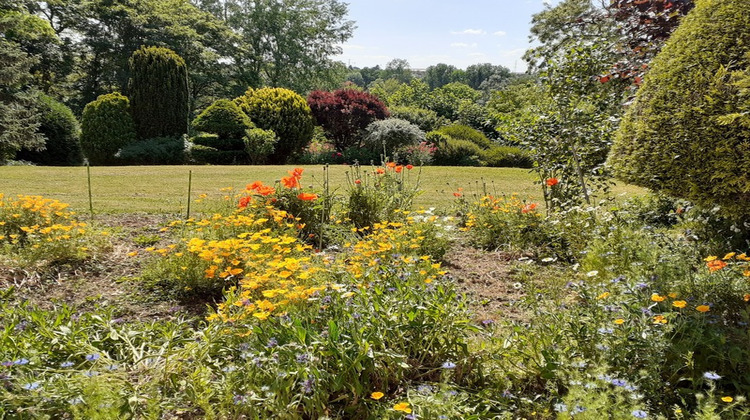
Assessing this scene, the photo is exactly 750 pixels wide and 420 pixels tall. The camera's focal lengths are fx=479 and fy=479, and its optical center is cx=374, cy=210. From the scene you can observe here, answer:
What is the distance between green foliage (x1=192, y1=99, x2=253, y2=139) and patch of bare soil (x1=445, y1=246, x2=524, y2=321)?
10.9m

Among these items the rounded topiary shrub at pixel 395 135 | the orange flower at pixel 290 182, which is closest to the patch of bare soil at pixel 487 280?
the orange flower at pixel 290 182

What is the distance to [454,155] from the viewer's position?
14.8 meters

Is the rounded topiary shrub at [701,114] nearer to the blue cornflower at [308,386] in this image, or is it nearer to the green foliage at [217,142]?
the blue cornflower at [308,386]

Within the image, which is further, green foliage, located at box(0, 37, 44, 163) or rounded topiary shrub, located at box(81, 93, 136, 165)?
rounded topiary shrub, located at box(81, 93, 136, 165)

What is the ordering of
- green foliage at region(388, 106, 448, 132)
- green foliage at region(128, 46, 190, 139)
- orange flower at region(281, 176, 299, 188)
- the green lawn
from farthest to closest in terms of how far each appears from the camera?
green foliage at region(388, 106, 448, 132) < green foliage at region(128, 46, 190, 139) < the green lawn < orange flower at region(281, 176, 299, 188)

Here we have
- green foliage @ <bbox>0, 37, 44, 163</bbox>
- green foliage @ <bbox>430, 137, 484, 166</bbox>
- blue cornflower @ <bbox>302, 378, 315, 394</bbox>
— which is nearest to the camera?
blue cornflower @ <bbox>302, 378, 315, 394</bbox>

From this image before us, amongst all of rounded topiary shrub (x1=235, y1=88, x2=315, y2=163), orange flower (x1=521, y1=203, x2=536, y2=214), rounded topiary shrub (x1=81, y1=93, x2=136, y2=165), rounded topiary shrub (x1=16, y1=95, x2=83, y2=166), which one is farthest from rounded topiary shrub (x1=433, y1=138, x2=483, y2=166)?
rounded topiary shrub (x1=16, y1=95, x2=83, y2=166)

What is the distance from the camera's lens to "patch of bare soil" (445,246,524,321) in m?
3.01

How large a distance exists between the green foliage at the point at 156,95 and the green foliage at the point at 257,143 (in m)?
3.69

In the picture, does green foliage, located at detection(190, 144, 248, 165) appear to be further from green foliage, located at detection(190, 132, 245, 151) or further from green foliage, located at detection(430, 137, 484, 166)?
green foliage, located at detection(430, 137, 484, 166)

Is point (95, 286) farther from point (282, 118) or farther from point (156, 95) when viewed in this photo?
point (156, 95)

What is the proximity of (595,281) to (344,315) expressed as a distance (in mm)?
1901

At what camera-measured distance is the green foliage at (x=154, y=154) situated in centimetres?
1404

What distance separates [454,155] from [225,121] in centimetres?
693
